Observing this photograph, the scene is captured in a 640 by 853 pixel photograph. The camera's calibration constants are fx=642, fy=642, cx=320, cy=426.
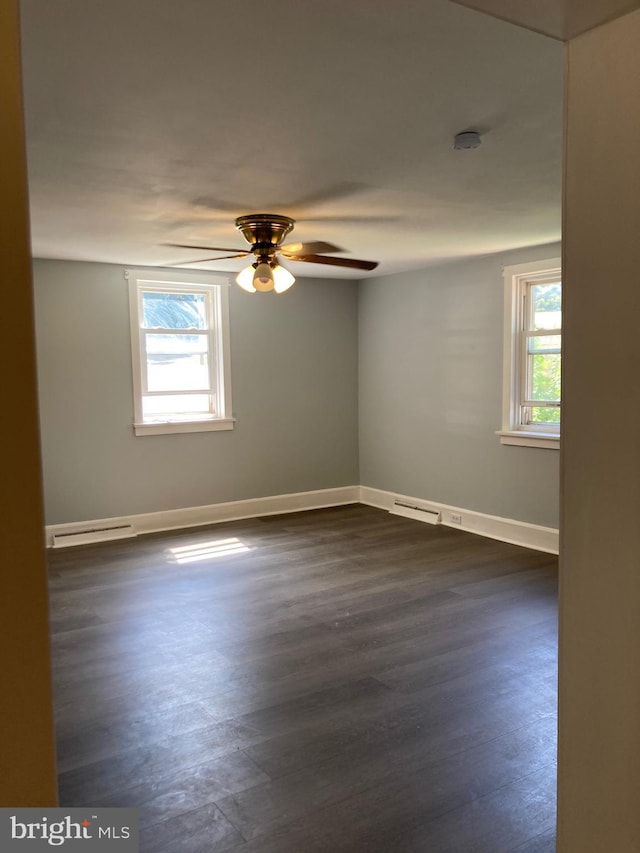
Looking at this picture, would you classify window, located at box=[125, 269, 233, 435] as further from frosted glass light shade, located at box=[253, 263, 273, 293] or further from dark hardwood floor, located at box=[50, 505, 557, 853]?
frosted glass light shade, located at box=[253, 263, 273, 293]

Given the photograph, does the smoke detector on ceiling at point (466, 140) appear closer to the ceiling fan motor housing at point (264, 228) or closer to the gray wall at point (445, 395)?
the ceiling fan motor housing at point (264, 228)

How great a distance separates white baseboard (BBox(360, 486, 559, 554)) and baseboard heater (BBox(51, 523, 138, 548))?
263 cm

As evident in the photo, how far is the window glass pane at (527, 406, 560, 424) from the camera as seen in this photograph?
5207 mm

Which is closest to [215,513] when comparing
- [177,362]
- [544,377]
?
[177,362]

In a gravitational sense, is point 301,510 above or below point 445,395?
below

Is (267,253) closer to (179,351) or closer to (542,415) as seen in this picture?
(179,351)

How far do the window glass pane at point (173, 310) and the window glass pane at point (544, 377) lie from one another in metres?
3.05

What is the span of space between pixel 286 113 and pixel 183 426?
4.06 meters

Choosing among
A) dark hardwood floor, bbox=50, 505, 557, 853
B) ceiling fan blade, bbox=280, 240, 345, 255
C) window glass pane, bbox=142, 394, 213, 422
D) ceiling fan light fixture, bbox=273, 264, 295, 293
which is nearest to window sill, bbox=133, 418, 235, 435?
window glass pane, bbox=142, 394, 213, 422

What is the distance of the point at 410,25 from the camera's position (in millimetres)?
1730

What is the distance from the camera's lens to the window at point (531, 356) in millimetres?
5113

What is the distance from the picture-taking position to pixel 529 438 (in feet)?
17.1

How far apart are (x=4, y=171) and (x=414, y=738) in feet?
8.21

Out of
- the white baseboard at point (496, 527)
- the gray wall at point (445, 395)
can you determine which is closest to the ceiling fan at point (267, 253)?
the gray wall at point (445, 395)
